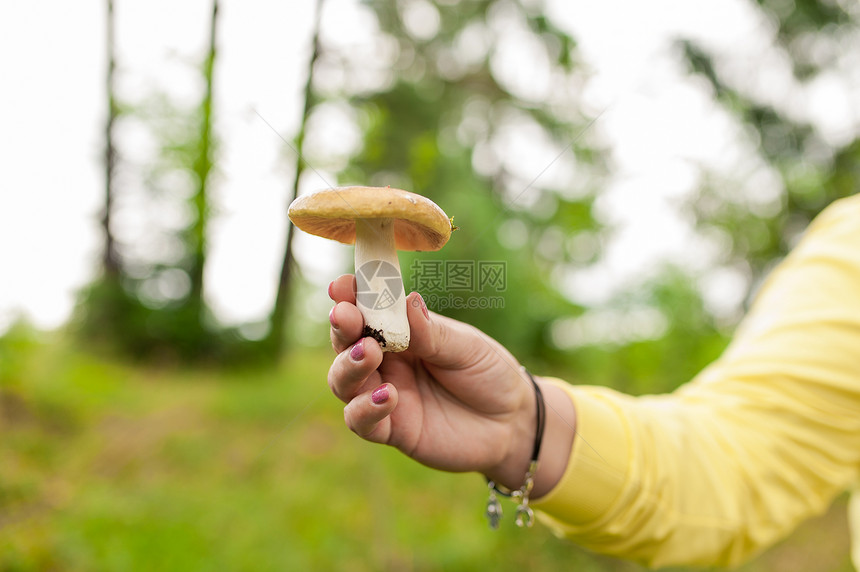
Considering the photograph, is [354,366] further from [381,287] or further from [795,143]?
[795,143]

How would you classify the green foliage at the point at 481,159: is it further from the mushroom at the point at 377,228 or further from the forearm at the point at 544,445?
the forearm at the point at 544,445

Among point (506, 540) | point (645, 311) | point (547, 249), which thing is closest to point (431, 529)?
point (506, 540)

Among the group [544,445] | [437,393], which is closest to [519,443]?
[544,445]

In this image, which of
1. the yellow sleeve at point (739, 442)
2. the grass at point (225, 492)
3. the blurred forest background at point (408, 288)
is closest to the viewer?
the yellow sleeve at point (739, 442)

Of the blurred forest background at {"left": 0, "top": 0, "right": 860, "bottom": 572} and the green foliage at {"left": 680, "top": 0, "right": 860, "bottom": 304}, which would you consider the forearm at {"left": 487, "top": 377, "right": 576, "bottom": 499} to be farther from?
the green foliage at {"left": 680, "top": 0, "right": 860, "bottom": 304}

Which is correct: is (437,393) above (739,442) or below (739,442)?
above

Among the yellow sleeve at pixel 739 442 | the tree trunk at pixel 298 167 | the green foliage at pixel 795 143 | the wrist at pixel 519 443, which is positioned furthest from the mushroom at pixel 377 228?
the green foliage at pixel 795 143

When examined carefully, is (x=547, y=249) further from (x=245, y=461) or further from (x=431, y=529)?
(x=245, y=461)
